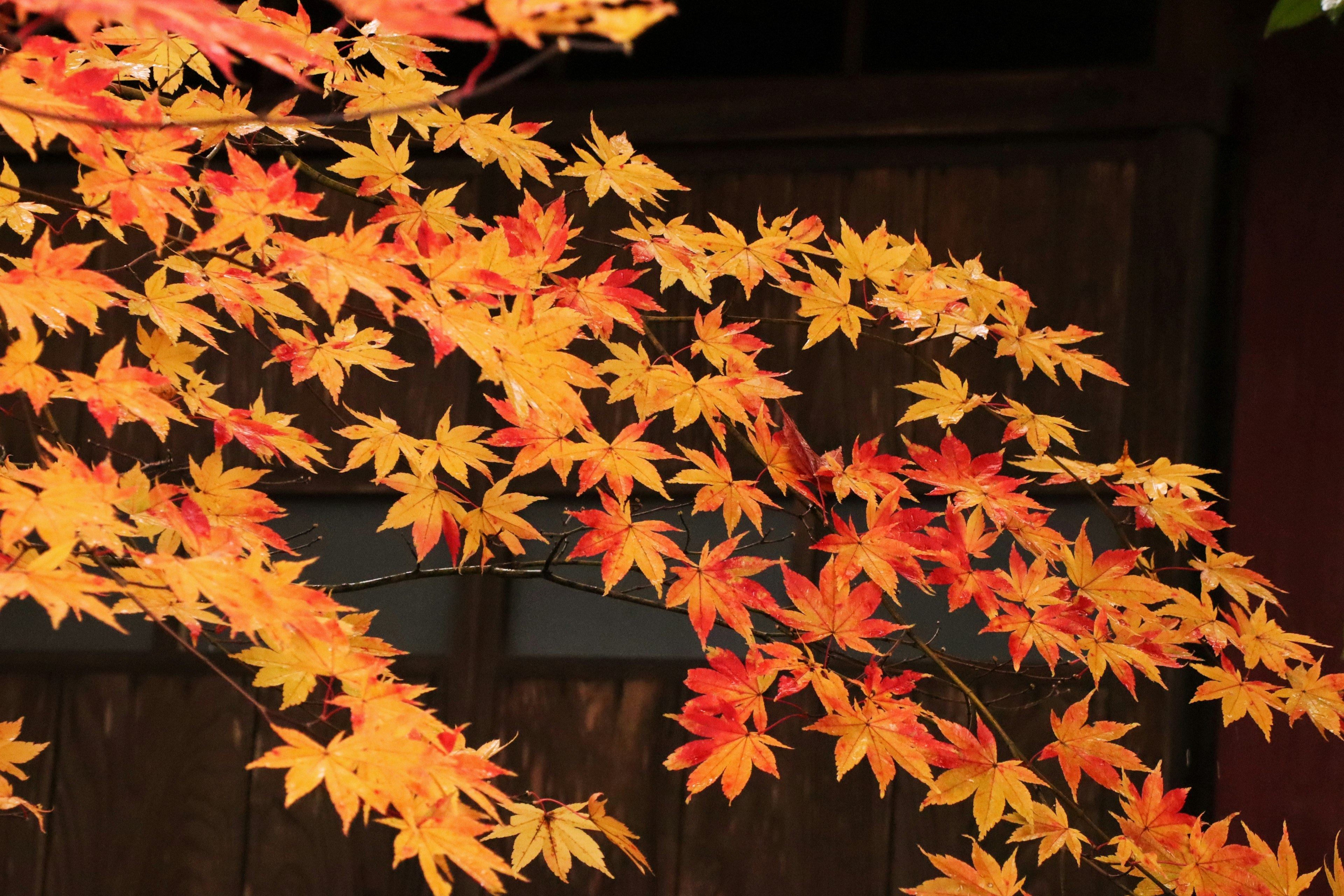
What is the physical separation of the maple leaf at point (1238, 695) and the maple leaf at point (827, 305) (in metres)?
0.90

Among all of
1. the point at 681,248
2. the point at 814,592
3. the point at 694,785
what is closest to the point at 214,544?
the point at 694,785

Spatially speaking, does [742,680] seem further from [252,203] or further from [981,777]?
[252,203]

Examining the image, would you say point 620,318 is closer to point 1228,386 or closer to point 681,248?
point 681,248

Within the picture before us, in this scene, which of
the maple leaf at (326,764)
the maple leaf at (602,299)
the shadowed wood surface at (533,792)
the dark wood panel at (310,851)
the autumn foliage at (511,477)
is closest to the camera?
the maple leaf at (326,764)

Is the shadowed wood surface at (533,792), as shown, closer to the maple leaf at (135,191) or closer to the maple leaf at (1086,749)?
the maple leaf at (1086,749)

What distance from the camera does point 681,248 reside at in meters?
2.62

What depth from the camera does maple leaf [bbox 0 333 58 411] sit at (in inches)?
70.8

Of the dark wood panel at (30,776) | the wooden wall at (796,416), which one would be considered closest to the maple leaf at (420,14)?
the wooden wall at (796,416)

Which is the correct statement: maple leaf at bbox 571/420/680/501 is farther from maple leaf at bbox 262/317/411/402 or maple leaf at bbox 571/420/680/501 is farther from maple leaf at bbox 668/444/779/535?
maple leaf at bbox 262/317/411/402

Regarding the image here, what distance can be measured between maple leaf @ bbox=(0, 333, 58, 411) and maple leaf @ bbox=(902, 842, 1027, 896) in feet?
4.96

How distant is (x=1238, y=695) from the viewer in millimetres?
2699

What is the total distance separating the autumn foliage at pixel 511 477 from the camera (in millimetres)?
1684

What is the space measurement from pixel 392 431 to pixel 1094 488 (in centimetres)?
183

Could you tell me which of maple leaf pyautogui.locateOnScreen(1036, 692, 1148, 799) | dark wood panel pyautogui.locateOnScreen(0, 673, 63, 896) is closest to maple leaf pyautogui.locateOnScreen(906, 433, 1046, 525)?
maple leaf pyautogui.locateOnScreen(1036, 692, 1148, 799)
